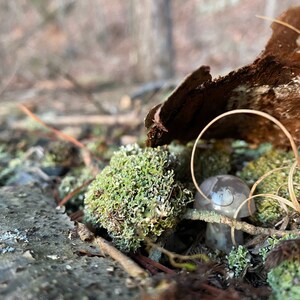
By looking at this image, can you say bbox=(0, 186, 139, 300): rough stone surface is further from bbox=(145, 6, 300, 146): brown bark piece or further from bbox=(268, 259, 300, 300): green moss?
bbox=(145, 6, 300, 146): brown bark piece

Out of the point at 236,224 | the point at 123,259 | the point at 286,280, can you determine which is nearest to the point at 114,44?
the point at 236,224

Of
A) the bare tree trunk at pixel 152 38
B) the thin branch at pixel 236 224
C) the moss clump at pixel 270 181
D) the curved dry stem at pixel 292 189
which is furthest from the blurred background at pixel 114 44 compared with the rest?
the curved dry stem at pixel 292 189

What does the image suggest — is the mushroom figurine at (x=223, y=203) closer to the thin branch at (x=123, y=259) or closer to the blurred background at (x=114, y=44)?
the thin branch at (x=123, y=259)

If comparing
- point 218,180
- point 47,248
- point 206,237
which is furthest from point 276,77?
point 47,248

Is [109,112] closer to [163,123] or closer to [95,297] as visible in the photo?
[163,123]

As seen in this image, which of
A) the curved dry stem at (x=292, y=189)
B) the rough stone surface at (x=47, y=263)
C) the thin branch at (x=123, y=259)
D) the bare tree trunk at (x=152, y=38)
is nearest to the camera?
the rough stone surface at (x=47, y=263)
